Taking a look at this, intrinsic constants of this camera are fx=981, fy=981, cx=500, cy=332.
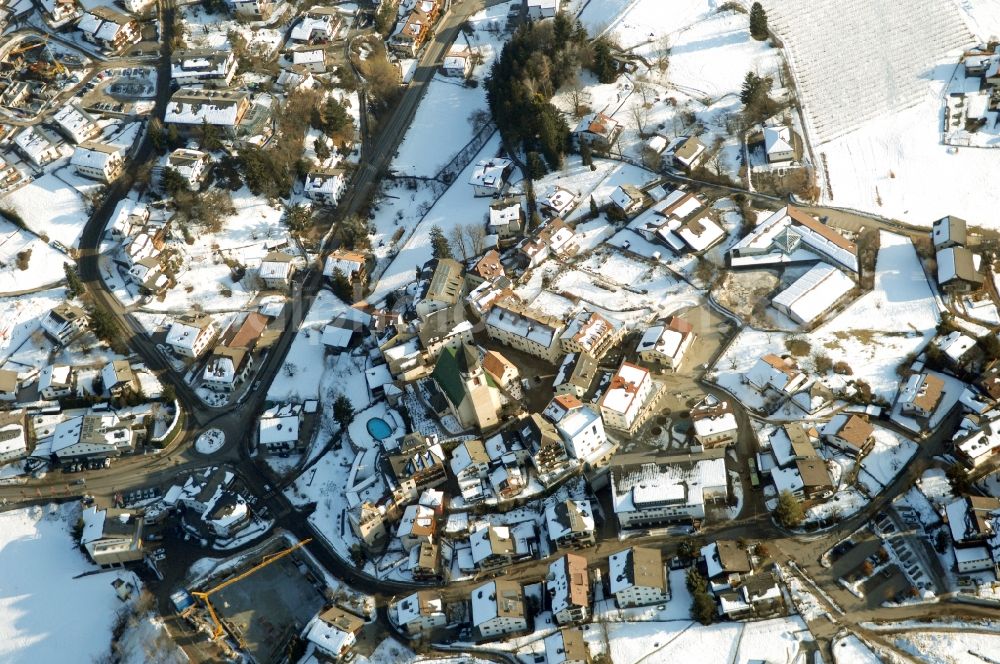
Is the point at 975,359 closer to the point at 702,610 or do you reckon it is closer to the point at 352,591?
the point at 702,610

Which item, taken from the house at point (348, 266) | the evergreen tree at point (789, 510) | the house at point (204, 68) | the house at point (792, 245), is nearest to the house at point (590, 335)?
the house at point (792, 245)

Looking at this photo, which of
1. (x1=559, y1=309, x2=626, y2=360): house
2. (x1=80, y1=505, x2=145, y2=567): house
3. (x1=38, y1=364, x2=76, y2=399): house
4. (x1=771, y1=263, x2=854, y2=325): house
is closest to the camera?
(x1=80, y1=505, x2=145, y2=567): house

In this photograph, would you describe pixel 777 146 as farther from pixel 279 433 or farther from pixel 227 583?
pixel 227 583

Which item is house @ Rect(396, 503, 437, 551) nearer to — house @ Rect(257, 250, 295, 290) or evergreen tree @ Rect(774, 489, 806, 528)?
evergreen tree @ Rect(774, 489, 806, 528)

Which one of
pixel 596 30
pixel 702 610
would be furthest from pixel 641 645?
pixel 596 30

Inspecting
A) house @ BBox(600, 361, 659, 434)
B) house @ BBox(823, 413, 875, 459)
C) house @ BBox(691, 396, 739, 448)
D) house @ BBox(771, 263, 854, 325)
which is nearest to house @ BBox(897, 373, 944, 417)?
house @ BBox(823, 413, 875, 459)
